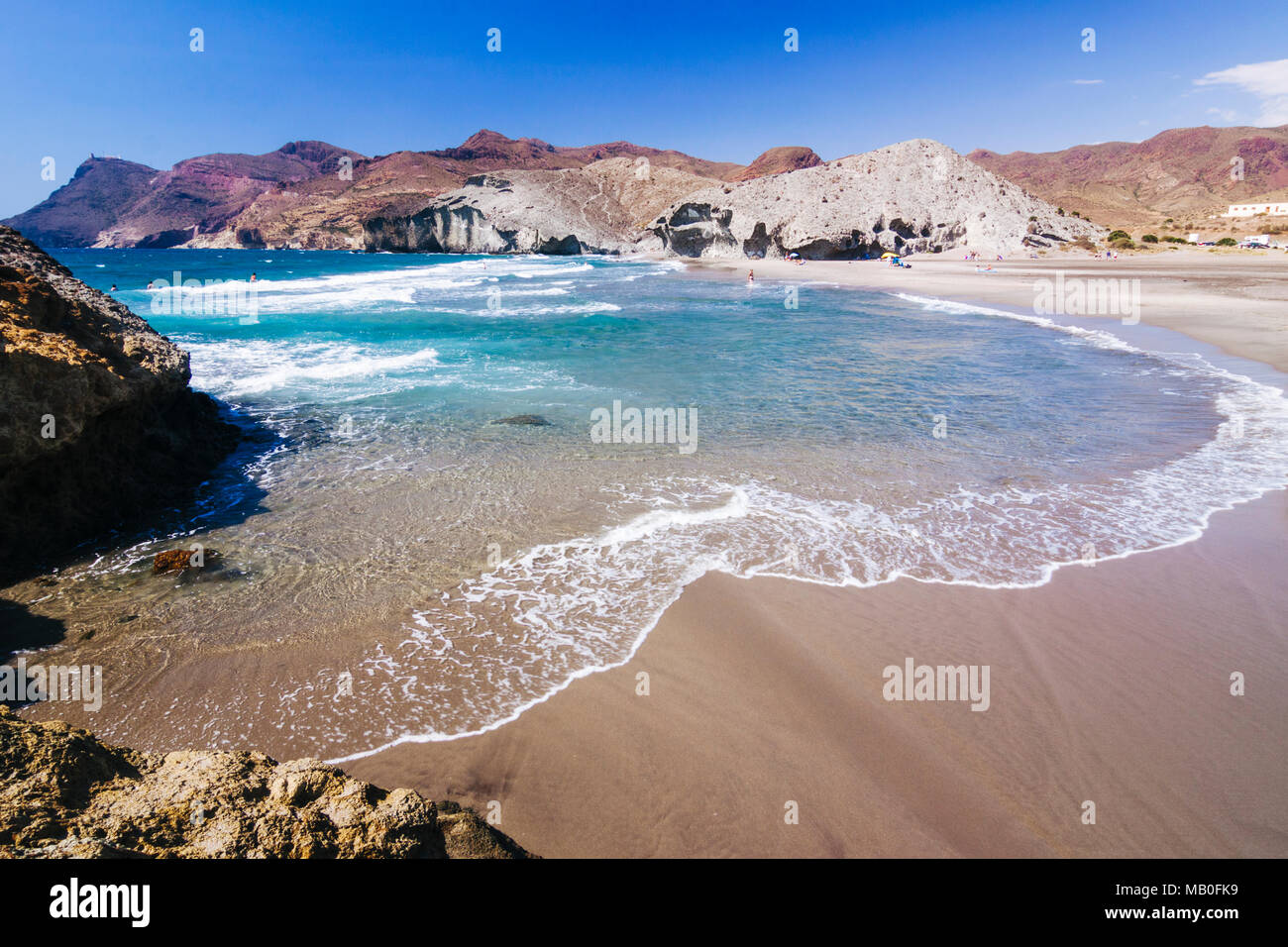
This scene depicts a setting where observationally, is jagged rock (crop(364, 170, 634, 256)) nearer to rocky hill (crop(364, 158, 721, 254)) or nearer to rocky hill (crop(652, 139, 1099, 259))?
rocky hill (crop(364, 158, 721, 254))

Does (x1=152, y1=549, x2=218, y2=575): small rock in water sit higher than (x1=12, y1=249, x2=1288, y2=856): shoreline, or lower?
higher

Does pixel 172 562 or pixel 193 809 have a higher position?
pixel 193 809

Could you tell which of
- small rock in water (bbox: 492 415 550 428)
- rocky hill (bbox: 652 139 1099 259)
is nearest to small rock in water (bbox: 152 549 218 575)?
small rock in water (bbox: 492 415 550 428)

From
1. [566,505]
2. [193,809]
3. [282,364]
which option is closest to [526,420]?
[566,505]

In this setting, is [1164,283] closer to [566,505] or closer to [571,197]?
[566,505]

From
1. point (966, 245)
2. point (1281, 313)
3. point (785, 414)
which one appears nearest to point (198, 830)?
point (785, 414)

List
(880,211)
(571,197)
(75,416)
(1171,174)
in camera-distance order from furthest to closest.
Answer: (1171,174) < (571,197) < (880,211) < (75,416)

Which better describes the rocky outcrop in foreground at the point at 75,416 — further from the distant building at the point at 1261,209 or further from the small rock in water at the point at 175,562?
the distant building at the point at 1261,209
